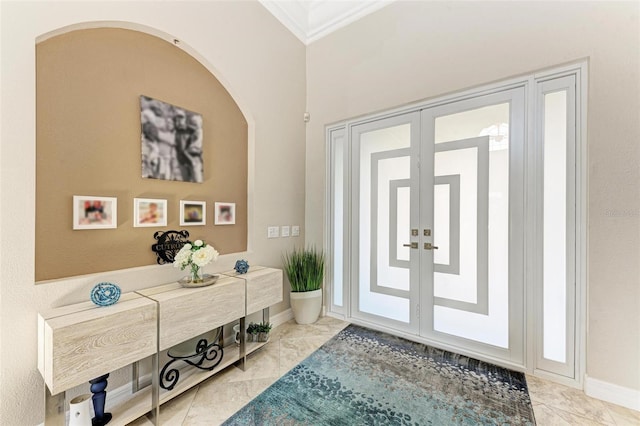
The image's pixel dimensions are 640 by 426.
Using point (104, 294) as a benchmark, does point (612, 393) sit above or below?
below

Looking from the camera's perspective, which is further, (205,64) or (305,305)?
(305,305)

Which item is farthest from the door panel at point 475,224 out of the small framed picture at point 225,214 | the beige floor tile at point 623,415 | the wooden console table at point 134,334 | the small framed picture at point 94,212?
the small framed picture at point 94,212

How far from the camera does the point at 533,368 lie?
7.01 ft

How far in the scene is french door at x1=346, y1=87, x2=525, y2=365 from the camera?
7.41ft

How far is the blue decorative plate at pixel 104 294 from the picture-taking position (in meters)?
1.52

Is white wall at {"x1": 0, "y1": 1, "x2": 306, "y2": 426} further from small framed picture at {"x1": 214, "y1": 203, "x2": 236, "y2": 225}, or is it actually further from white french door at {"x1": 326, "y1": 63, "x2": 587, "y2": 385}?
white french door at {"x1": 326, "y1": 63, "x2": 587, "y2": 385}

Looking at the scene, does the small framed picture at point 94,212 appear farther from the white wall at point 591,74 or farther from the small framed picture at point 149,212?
the white wall at point 591,74

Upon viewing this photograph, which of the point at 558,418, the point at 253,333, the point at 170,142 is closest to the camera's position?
the point at 558,418

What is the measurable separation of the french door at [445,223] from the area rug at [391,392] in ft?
1.11

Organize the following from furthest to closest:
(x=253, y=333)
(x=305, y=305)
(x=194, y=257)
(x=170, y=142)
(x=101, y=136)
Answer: (x=305, y=305) < (x=253, y=333) < (x=170, y=142) < (x=194, y=257) < (x=101, y=136)

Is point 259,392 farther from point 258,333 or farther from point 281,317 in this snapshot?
point 281,317

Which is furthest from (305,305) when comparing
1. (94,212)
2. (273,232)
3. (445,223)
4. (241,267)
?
(94,212)

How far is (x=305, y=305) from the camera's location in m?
3.06

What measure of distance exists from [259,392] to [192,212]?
1540 mm
